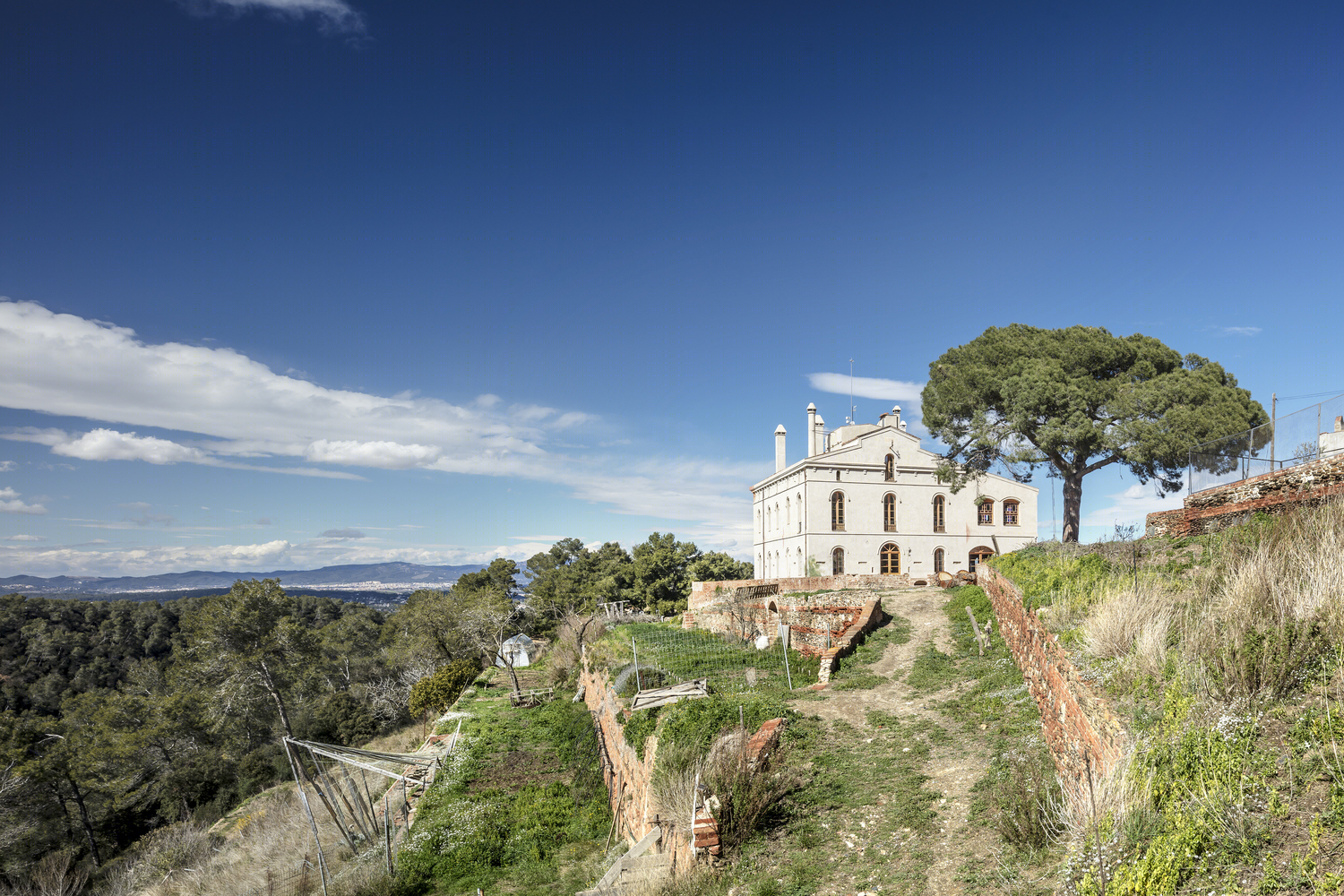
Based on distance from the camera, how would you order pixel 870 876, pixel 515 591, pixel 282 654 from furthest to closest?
1. pixel 515 591
2. pixel 282 654
3. pixel 870 876

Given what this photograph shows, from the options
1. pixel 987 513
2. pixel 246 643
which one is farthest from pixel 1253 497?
pixel 246 643

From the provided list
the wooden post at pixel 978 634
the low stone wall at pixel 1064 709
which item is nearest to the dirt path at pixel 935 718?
the wooden post at pixel 978 634

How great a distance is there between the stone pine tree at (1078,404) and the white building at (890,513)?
8409mm

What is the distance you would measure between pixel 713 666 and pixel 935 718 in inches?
241

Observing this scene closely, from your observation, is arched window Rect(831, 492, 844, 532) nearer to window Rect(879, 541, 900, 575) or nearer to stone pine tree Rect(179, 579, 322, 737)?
window Rect(879, 541, 900, 575)

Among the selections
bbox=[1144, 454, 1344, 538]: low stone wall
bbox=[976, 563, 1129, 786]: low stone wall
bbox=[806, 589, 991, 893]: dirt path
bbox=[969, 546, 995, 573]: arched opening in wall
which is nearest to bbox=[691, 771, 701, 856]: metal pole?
bbox=[806, 589, 991, 893]: dirt path

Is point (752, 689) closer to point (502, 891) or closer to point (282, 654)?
point (502, 891)

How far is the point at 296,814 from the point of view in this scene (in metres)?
16.5

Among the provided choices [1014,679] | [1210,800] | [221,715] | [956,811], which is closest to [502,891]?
[956,811]

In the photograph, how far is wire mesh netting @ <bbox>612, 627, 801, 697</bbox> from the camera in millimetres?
13391

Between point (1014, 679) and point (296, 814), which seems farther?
point (296, 814)

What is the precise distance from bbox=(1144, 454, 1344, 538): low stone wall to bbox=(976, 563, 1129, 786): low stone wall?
350 cm

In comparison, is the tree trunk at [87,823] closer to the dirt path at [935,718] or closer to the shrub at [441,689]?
the shrub at [441,689]

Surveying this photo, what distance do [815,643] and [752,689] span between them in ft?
7.32
